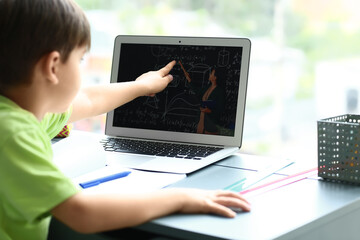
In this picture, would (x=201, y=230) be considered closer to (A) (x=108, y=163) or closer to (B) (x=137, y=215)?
(B) (x=137, y=215)

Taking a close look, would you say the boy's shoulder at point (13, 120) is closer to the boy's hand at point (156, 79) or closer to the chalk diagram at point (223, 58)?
the boy's hand at point (156, 79)

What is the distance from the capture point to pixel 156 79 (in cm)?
138

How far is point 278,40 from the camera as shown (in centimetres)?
354

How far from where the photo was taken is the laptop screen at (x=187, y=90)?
1.35 meters

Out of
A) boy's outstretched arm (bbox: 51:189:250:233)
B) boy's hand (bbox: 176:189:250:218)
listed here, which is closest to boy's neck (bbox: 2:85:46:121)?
boy's outstretched arm (bbox: 51:189:250:233)

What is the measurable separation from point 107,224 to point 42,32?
33 cm

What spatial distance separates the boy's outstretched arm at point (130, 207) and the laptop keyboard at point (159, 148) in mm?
341

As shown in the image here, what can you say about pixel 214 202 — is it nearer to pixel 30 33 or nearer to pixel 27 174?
pixel 27 174

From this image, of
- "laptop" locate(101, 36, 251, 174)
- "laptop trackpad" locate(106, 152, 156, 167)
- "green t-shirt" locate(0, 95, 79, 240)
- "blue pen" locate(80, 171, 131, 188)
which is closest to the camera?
"green t-shirt" locate(0, 95, 79, 240)

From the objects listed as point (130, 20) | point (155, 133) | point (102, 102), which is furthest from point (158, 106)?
point (130, 20)

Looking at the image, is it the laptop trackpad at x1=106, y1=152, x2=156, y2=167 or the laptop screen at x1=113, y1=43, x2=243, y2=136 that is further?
the laptop screen at x1=113, y1=43, x2=243, y2=136

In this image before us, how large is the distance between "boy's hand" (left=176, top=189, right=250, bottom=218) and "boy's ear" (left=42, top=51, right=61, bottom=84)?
0.30 m

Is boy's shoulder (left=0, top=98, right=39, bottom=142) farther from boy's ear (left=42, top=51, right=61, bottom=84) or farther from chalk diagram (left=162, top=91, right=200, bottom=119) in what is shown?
chalk diagram (left=162, top=91, right=200, bottom=119)

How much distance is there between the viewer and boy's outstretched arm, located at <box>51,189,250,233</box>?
825 mm
